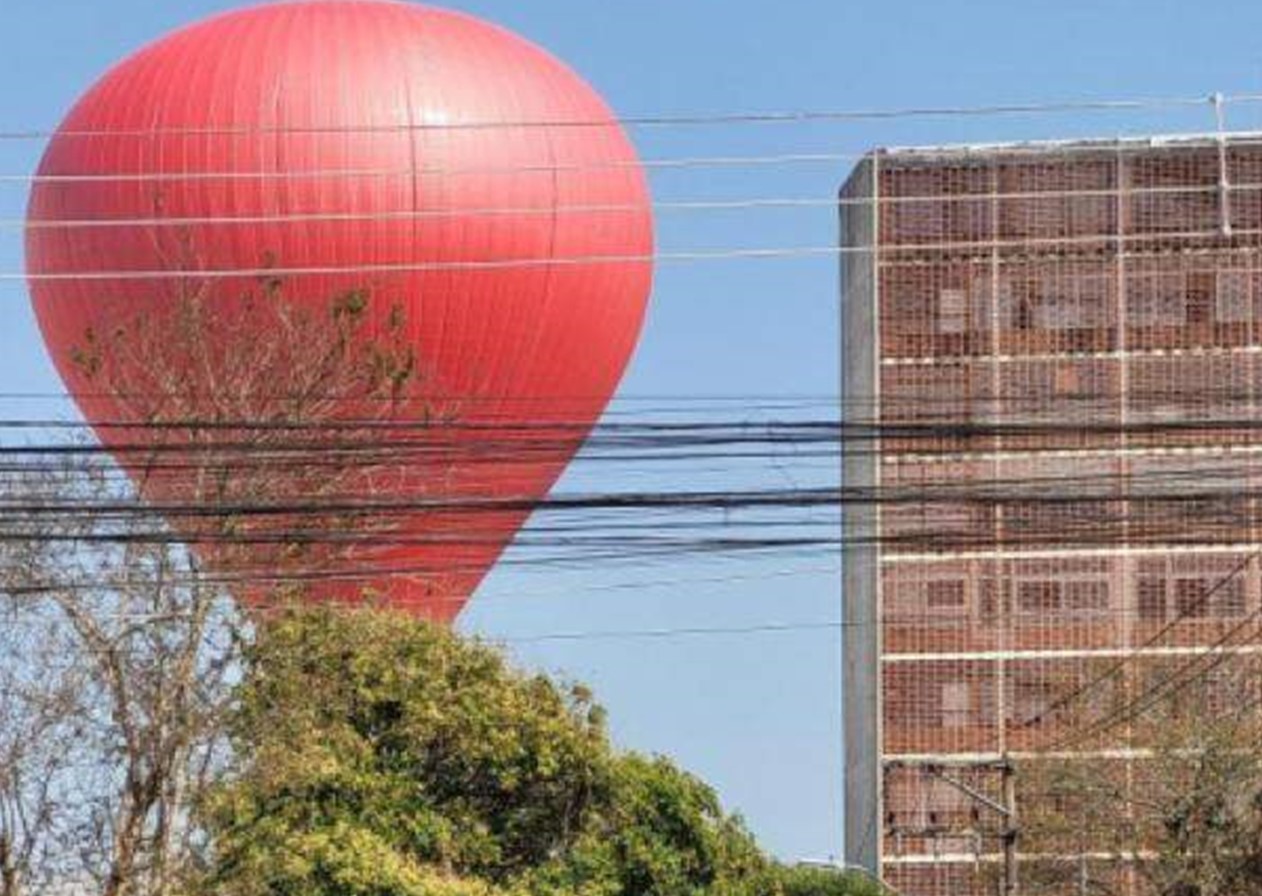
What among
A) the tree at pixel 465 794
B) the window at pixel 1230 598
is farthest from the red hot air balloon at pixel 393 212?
the window at pixel 1230 598

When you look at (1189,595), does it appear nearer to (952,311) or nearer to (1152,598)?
(1152,598)

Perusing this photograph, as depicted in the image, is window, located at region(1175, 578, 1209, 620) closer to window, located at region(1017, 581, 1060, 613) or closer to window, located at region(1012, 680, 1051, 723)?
window, located at region(1017, 581, 1060, 613)

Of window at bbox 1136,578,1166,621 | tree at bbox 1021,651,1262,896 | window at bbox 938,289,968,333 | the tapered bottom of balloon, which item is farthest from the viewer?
window at bbox 938,289,968,333

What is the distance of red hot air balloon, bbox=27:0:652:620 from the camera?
176 feet

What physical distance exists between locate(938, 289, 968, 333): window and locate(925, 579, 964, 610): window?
6384mm

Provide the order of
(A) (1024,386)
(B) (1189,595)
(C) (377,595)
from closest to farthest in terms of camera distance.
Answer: (C) (377,595), (A) (1024,386), (B) (1189,595)

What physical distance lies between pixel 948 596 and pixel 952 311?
7.22 m

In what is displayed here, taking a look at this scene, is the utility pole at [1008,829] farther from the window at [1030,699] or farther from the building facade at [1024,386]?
the window at [1030,699]

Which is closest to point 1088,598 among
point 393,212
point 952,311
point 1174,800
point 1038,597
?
point 1038,597

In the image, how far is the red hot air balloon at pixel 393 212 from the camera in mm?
53688

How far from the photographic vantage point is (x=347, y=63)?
56062mm

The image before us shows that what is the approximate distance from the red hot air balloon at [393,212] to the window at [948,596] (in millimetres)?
33619

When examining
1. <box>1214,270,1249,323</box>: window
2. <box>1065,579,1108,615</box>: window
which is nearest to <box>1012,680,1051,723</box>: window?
<box>1065,579,1108,615</box>: window

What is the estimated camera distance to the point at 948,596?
9131 cm
